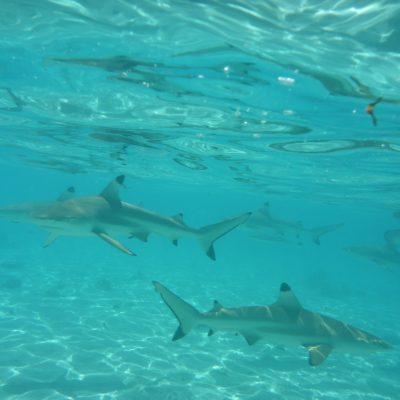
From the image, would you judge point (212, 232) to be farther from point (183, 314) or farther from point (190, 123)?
point (190, 123)

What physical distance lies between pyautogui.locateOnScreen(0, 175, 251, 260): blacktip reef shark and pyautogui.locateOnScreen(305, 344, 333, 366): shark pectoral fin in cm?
334

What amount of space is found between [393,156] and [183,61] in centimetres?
1281

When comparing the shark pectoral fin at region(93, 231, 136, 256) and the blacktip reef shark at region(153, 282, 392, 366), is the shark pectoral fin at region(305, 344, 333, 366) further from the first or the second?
the shark pectoral fin at region(93, 231, 136, 256)

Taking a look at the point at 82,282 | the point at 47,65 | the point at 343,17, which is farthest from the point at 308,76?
the point at 82,282

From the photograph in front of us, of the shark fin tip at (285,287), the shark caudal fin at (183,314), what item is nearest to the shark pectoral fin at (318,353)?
the shark fin tip at (285,287)

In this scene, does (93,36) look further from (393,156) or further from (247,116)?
(393,156)

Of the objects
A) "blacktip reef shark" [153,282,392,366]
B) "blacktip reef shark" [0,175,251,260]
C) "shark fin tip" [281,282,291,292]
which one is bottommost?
"blacktip reef shark" [153,282,392,366]

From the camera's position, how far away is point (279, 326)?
8555 mm

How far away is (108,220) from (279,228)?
53.5 feet

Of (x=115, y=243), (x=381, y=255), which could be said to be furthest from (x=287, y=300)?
(x=381, y=255)

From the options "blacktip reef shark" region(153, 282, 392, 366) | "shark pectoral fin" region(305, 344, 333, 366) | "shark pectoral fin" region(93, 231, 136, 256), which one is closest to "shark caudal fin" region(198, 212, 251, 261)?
"blacktip reef shark" region(153, 282, 392, 366)

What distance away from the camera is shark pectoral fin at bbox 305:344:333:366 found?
25.7ft

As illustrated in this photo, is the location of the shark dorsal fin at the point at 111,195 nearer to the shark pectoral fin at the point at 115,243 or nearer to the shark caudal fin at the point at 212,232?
the shark pectoral fin at the point at 115,243

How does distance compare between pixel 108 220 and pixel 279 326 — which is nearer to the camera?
pixel 279 326
